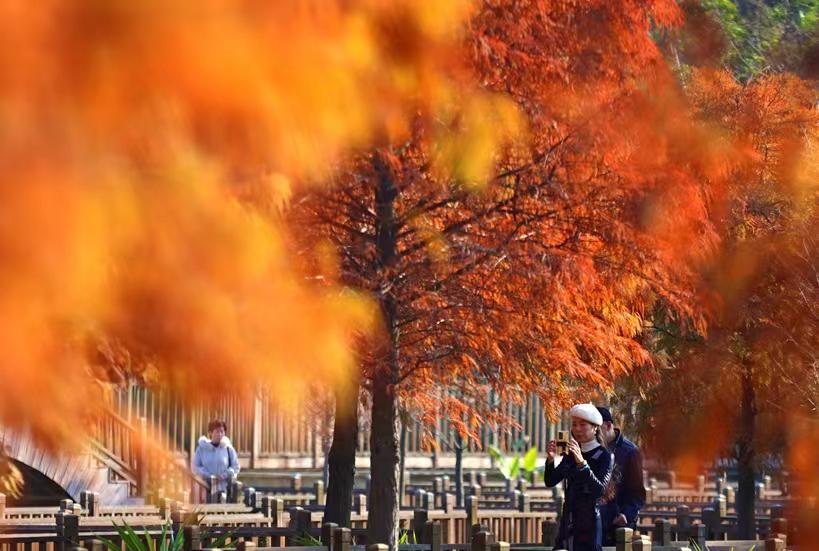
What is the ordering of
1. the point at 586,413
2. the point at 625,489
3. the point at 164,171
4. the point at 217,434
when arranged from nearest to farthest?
the point at 164,171 → the point at 586,413 → the point at 625,489 → the point at 217,434

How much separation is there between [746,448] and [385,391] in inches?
249

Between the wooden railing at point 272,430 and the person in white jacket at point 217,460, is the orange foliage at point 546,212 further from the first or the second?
the wooden railing at point 272,430

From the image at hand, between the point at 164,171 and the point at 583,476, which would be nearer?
the point at 164,171

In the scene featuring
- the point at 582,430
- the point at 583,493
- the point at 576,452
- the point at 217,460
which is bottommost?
the point at 583,493

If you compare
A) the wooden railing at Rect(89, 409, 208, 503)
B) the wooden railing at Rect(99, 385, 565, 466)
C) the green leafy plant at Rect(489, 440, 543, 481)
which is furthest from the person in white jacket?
the green leafy plant at Rect(489, 440, 543, 481)

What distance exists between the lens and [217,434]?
20.9 metres

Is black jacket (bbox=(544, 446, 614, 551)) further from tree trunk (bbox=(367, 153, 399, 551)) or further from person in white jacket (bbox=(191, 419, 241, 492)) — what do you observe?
person in white jacket (bbox=(191, 419, 241, 492))

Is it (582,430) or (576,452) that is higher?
(582,430)

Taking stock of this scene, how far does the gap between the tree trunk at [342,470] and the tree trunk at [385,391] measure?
234 cm

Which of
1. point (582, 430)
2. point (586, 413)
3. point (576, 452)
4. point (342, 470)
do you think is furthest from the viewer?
point (342, 470)

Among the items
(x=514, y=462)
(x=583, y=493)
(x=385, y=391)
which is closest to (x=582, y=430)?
(x=583, y=493)

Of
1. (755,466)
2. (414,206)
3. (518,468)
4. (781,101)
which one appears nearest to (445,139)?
(414,206)

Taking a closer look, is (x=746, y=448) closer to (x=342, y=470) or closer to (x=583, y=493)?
(x=342, y=470)

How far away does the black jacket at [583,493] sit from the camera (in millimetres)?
10281
